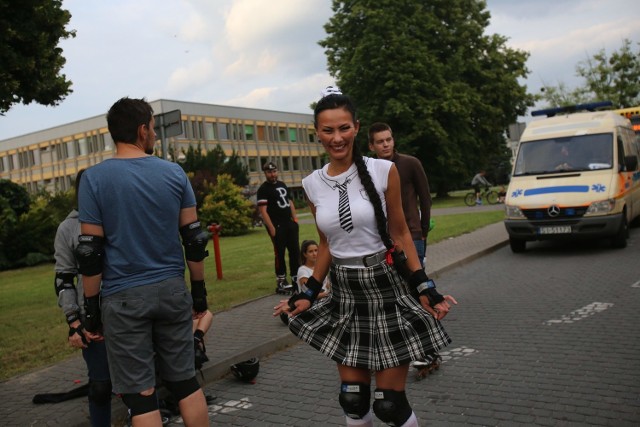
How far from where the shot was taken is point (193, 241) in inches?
133

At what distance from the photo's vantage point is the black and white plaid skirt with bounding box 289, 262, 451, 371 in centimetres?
298

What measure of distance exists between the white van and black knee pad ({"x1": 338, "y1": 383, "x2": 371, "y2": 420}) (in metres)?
9.70

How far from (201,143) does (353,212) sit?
63.5m

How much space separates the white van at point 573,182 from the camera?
461 inches

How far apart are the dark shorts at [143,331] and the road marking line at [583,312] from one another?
493 centimetres

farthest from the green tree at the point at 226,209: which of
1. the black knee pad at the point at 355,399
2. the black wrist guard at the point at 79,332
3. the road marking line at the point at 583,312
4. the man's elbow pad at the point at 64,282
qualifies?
the black knee pad at the point at 355,399

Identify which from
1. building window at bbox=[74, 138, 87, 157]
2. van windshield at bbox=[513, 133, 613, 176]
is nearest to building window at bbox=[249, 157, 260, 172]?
building window at bbox=[74, 138, 87, 157]

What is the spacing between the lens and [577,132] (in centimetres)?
1300

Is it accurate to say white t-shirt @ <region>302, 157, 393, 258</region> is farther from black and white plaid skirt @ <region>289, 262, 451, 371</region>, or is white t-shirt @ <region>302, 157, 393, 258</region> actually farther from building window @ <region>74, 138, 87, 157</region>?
building window @ <region>74, 138, 87, 157</region>

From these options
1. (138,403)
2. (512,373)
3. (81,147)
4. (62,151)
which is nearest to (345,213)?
(138,403)

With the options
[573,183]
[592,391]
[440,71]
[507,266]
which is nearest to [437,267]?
[507,266]

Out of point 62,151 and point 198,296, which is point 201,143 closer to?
point 62,151

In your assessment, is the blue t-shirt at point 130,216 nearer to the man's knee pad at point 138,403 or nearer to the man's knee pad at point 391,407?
the man's knee pad at point 138,403

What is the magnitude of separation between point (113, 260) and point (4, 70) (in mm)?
7485
